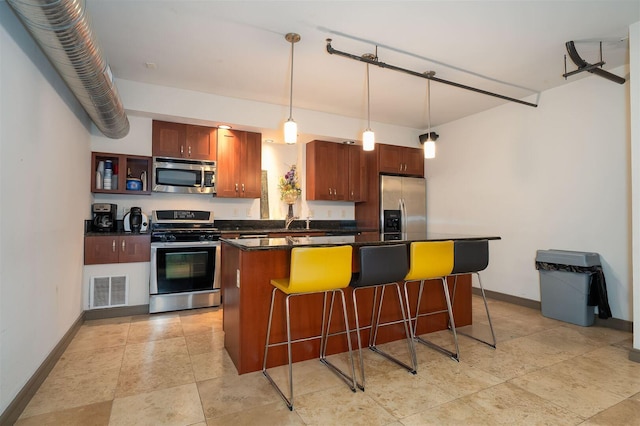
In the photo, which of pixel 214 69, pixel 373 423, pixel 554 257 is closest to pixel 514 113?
pixel 554 257

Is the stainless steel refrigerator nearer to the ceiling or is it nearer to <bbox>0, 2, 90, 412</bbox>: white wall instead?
the ceiling

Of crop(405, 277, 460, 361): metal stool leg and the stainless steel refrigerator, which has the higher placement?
the stainless steel refrigerator

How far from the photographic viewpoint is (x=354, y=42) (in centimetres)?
295

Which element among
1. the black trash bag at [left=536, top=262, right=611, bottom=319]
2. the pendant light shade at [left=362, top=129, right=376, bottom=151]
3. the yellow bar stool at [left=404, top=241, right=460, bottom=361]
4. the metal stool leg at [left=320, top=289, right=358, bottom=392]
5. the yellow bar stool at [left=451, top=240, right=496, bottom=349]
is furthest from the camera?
the black trash bag at [left=536, top=262, right=611, bottom=319]

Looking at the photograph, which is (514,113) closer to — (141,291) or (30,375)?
(141,291)

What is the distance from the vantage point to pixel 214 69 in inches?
137

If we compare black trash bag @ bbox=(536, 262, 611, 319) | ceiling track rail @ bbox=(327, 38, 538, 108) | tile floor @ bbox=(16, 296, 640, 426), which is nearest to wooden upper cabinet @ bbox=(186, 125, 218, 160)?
ceiling track rail @ bbox=(327, 38, 538, 108)

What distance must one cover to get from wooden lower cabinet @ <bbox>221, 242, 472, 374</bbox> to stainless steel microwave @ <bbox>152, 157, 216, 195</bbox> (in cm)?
170

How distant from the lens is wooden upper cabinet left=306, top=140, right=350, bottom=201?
5.15 metres

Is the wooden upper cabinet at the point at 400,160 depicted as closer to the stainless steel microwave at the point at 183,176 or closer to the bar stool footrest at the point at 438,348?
the stainless steel microwave at the point at 183,176

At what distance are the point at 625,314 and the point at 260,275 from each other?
371 cm

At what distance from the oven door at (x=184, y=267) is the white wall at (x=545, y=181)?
145 inches

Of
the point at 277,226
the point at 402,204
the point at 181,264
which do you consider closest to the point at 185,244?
the point at 181,264

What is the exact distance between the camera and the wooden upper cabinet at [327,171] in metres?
5.15
